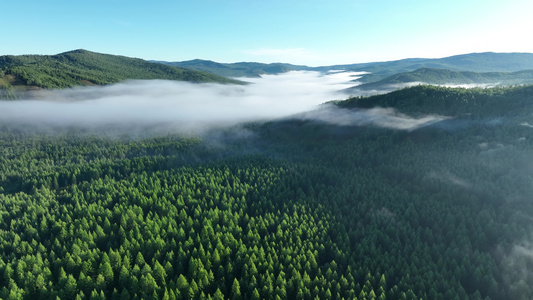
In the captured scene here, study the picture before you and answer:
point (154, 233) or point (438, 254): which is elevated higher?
point (154, 233)

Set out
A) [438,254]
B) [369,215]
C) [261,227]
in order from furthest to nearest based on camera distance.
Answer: [369,215], [261,227], [438,254]

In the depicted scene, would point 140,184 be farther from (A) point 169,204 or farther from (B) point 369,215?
(B) point 369,215

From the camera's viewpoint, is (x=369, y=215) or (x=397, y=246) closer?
(x=397, y=246)

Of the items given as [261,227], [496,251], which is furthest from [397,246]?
[261,227]

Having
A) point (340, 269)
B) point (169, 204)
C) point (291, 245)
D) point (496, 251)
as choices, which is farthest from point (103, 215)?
point (496, 251)

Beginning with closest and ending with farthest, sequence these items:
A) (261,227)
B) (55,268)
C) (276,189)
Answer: (55,268)
(261,227)
(276,189)

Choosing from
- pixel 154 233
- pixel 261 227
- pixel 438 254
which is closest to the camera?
pixel 438 254

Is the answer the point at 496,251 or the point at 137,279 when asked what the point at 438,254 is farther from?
the point at 137,279

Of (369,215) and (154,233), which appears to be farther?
(369,215)

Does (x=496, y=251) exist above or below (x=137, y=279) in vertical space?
below
